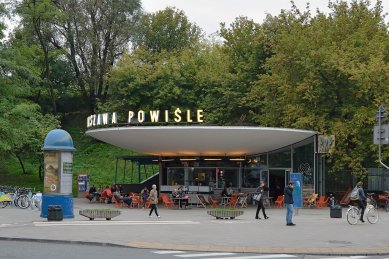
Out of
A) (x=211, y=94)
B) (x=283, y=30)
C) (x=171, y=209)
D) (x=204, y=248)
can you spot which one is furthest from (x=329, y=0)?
(x=204, y=248)

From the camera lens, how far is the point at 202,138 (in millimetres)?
33562

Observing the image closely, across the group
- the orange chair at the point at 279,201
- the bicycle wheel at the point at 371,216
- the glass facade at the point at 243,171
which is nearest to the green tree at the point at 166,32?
the glass facade at the point at 243,171

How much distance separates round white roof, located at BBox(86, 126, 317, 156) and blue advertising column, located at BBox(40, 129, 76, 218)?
24.0ft

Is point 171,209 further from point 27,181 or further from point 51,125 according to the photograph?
point 27,181

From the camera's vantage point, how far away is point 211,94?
54.8 meters

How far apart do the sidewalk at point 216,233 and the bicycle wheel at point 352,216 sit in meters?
0.26

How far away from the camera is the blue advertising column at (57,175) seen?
24.6 m

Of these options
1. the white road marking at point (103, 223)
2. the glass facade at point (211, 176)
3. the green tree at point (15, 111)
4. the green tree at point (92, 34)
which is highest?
the green tree at point (92, 34)

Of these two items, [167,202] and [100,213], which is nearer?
[100,213]

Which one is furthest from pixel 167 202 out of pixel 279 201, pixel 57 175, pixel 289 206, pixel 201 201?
pixel 289 206

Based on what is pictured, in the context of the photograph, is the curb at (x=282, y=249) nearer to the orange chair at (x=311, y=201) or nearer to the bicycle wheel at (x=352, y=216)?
the bicycle wheel at (x=352, y=216)

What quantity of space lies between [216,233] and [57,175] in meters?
8.12

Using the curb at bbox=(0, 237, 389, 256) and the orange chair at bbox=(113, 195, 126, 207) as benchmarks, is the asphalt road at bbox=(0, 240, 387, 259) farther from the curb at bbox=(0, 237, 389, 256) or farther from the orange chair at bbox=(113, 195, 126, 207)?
the orange chair at bbox=(113, 195, 126, 207)

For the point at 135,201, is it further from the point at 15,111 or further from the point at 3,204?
the point at 15,111
